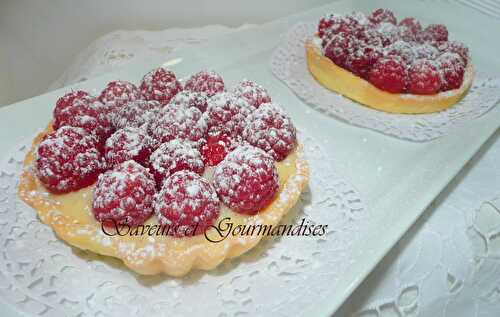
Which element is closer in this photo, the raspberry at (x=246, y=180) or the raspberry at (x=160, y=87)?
the raspberry at (x=246, y=180)

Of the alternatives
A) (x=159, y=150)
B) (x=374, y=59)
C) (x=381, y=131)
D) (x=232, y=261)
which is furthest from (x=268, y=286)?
(x=374, y=59)

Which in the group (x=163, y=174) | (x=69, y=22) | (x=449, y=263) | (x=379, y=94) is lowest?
(x=69, y=22)

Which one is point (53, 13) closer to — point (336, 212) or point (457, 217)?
point (336, 212)

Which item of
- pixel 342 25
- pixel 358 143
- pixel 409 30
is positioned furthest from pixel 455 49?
pixel 358 143

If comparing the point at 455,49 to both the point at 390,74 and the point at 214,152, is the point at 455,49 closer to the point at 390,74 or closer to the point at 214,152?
the point at 390,74

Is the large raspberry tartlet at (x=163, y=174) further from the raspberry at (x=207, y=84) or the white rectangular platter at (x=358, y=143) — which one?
the white rectangular platter at (x=358, y=143)

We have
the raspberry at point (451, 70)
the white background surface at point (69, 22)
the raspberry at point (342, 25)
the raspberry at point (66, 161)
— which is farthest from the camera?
the white background surface at point (69, 22)

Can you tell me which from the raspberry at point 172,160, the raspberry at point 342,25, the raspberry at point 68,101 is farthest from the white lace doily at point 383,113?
the raspberry at point 68,101
